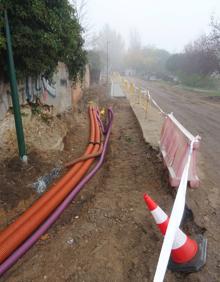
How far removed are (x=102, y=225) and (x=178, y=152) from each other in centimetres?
205

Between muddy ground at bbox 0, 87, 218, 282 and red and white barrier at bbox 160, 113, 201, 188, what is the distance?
0.32 metres

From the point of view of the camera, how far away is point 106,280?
3145 mm

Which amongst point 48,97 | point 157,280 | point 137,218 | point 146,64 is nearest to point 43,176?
point 137,218

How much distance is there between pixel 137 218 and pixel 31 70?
13.7ft

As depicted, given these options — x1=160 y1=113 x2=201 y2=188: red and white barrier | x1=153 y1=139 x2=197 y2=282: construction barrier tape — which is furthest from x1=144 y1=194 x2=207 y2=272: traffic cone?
x1=160 y1=113 x2=201 y2=188: red and white barrier

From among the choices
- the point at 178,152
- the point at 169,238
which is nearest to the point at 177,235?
the point at 169,238

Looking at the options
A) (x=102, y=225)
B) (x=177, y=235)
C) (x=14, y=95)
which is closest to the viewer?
(x=177, y=235)

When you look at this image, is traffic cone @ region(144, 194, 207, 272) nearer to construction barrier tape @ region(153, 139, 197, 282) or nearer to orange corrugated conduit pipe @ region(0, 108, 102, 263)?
construction barrier tape @ region(153, 139, 197, 282)

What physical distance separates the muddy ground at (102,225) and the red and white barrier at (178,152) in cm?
32

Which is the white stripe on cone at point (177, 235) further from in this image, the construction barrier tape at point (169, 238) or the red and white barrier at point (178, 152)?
the red and white barrier at point (178, 152)

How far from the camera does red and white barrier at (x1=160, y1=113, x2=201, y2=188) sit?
488cm

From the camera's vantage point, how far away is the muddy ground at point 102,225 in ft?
10.9

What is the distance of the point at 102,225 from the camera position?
4.22 meters

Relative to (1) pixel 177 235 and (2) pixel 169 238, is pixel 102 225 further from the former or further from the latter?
(2) pixel 169 238
